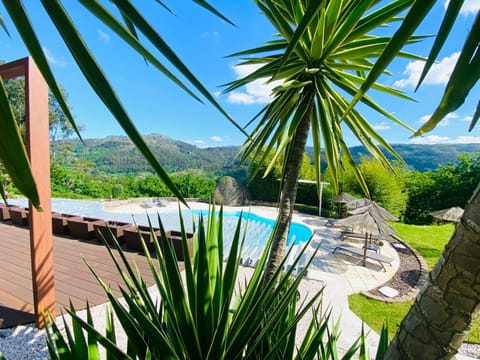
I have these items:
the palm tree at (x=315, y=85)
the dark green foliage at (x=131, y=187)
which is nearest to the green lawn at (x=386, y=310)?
the palm tree at (x=315, y=85)

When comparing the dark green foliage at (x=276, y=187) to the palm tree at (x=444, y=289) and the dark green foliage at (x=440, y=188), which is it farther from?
the palm tree at (x=444, y=289)

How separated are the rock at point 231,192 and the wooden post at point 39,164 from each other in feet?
47.4

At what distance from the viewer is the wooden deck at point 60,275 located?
3387 mm

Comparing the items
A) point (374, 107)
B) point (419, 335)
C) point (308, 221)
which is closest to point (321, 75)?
point (374, 107)

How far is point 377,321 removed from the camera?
13.4 feet

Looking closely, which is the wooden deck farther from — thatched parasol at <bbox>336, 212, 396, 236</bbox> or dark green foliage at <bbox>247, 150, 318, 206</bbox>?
dark green foliage at <bbox>247, 150, 318, 206</bbox>

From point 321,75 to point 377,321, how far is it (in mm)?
4211

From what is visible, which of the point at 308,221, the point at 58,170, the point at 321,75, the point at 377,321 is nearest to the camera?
the point at 321,75

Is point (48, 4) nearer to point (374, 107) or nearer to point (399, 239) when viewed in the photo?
point (374, 107)

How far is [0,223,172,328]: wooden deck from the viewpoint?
11.1 ft

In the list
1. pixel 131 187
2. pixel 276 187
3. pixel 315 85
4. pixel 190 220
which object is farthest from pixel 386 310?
pixel 131 187

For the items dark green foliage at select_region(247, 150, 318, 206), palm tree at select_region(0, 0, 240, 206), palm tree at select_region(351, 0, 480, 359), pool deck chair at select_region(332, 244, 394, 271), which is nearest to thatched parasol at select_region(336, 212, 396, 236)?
pool deck chair at select_region(332, 244, 394, 271)

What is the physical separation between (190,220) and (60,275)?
7511 mm

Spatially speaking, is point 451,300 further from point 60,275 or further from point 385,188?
point 385,188
